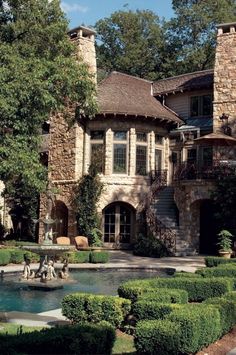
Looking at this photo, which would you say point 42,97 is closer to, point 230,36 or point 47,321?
point 47,321

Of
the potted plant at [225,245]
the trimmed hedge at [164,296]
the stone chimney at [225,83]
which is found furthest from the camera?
the stone chimney at [225,83]

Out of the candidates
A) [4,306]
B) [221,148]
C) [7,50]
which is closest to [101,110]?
[221,148]

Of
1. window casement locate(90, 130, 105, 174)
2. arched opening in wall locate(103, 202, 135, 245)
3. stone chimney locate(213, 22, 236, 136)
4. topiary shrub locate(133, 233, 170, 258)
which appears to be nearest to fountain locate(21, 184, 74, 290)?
topiary shrub locate(133, 233, 170, 258)

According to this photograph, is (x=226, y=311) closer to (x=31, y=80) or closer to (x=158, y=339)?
(x=158, y=339)

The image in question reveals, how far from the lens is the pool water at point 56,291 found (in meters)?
12.5

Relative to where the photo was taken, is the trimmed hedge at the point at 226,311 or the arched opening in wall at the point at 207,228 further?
the arched opening in wall at the point at 207,228

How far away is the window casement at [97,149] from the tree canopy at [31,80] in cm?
533

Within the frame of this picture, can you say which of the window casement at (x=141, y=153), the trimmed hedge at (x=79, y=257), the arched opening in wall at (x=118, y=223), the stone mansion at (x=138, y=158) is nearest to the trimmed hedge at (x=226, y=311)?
the trimmed hedge at (x=79, y=257)

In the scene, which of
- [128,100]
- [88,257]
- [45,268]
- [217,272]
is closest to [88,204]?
[88,257]

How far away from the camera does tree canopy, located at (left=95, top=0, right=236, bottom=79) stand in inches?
1724

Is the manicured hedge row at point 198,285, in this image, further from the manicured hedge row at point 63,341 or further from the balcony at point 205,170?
the balcony at point 205,170

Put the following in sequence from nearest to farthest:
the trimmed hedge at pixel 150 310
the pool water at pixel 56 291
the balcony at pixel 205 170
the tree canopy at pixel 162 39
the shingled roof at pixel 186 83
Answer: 1. the trimmed hedge at pixel 150 310
2. the pool water at pixel 56 291
3. the balcony at pixel 205 170
4. the shingled roof at pixel 186 83
5. the tree canopy at pixel 162 39

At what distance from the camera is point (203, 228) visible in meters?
28.4

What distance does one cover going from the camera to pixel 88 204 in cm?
2694
